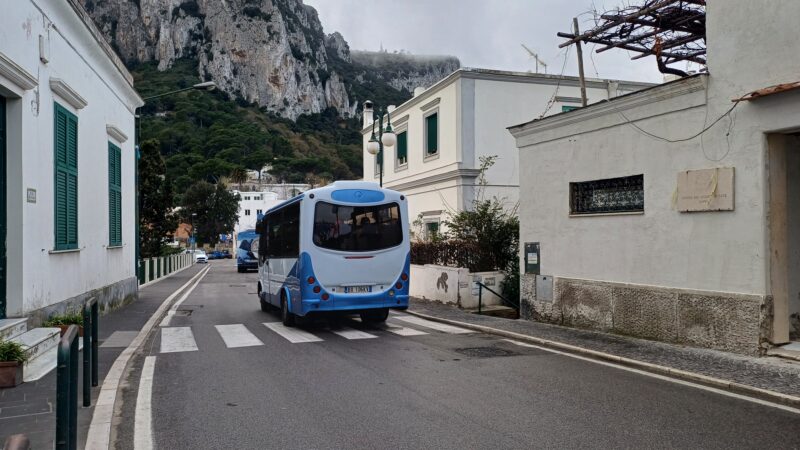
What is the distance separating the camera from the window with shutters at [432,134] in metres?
24.8

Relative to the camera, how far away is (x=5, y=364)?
21.3 feet

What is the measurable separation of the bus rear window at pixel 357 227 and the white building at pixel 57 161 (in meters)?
4.79

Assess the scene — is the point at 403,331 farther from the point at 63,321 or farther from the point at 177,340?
the point at 63,321

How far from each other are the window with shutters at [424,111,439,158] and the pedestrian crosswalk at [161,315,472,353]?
41.6 ft

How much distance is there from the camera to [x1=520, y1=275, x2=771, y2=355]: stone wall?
330 inches

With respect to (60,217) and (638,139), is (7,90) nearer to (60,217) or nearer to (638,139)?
(60,217)

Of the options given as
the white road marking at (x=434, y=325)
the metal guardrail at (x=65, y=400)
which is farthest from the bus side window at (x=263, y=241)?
the metal guardrail at (x=65, y=400)

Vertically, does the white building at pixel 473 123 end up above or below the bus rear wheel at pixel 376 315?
above

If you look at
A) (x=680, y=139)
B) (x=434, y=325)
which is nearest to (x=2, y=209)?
(x=434, y=325)

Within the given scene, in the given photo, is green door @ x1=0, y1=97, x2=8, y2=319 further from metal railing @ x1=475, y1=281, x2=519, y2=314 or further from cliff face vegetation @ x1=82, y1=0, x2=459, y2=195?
cliff face vegetation @ x1=82, y1=0, x2=459, y2=195

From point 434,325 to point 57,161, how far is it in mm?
8099

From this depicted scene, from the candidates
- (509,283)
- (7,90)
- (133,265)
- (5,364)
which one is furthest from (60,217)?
(509,283)

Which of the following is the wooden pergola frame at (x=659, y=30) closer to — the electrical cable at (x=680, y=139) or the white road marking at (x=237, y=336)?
the electrical cable at (x=680, y=139)

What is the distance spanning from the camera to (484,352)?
9.36 meters
